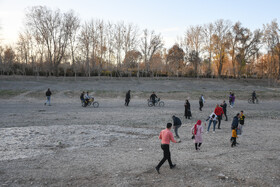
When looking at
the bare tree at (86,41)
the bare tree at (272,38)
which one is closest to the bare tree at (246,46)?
the bare tree at (272,38)

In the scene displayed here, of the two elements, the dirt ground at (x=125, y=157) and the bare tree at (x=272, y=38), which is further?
the bare tree at (x=272, y=38)

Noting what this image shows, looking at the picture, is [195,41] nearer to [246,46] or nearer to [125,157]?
[246,46]

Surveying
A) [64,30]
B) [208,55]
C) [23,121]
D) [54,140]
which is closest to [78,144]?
[54,140]

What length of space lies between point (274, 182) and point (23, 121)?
48.9ft

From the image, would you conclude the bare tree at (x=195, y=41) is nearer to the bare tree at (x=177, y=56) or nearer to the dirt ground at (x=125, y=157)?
the bare tree at (x=177, y=56)

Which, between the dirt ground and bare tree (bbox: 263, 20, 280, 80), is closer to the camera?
the dirt ground

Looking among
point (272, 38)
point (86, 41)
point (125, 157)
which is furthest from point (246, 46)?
point (125, 157)

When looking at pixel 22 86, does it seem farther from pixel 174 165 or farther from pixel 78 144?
pixel 174 165

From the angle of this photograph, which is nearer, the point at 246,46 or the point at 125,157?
the point at 125,157

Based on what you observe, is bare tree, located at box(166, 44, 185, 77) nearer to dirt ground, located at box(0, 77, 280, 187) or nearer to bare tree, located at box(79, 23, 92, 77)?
bare tree, located at box(79, 23, 92, 77)

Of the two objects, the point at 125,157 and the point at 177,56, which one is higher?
the point at 177,56

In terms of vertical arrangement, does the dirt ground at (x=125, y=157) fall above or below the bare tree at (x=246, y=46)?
below

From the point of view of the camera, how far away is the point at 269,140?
11094 mm

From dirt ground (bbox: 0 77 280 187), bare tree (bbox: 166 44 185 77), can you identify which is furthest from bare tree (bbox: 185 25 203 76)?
dirt ground (bbox: 0 77 280 187)
